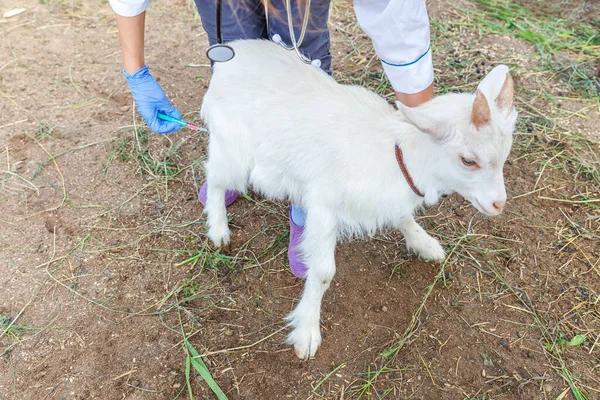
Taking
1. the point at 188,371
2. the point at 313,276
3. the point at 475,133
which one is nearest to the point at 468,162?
the point at 475,133

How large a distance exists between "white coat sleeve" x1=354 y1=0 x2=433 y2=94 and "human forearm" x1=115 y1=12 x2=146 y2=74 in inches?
42.9

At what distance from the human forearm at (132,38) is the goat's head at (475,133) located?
59.0 inches

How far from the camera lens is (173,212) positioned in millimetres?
3113

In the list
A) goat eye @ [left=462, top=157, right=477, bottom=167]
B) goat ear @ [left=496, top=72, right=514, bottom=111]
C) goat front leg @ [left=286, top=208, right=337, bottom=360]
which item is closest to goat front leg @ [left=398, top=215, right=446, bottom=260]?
goat front leg @ [left=286, top=208, right=337, bottom=360]

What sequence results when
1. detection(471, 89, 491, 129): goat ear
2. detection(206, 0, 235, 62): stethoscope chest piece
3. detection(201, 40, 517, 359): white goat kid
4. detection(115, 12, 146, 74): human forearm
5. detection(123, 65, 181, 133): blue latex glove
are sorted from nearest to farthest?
detection(471, 89, 491, 129): goat ear < detection(201, 40, 517, 359): white goat kid < detection(206, 0, 235, 62): stethoscope chest piece < detection(115, 12, 146, 74): human forearm < detection(123, 65, 181, 133): blue latex glove

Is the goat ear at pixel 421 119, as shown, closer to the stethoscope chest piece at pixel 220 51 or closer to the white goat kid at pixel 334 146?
the white goat kid at pixel 334 146

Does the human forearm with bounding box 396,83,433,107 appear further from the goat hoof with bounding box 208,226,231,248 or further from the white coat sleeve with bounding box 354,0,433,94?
the goat hoof with bounding box 208,226,231,248

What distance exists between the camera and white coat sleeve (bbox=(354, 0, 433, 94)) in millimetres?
2135

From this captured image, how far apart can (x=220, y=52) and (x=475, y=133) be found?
114 centimetres

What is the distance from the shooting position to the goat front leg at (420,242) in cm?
276

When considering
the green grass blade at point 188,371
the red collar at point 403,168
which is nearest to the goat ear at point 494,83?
the red collar at point 403,168

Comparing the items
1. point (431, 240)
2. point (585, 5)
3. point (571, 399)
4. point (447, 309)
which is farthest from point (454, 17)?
point (571, 399)

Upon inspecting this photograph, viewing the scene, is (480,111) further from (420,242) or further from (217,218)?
(217,218)

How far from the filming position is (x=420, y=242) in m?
2.77
